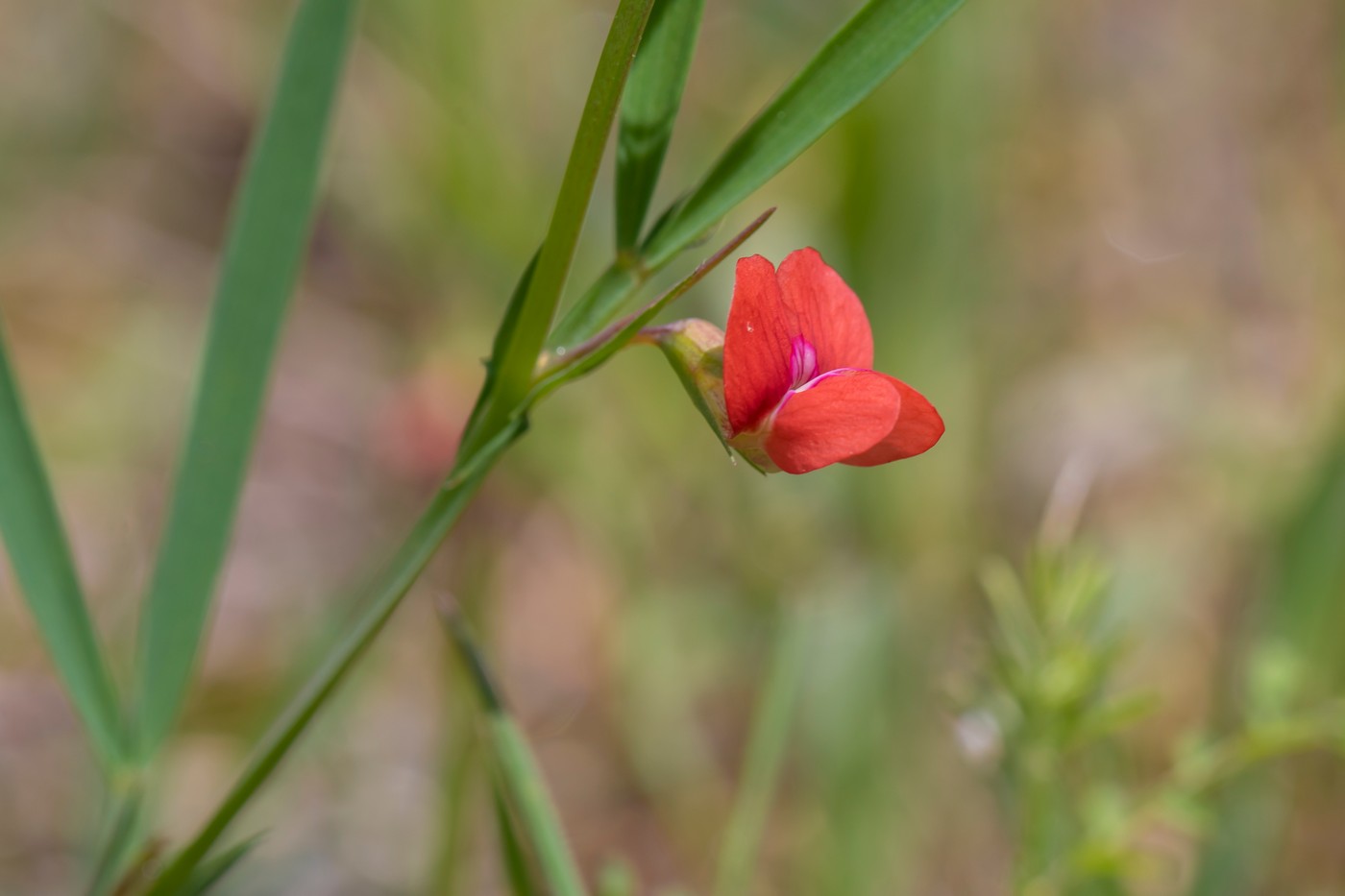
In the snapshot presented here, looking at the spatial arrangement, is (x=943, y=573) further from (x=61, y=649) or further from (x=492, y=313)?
(x=61, y=649)

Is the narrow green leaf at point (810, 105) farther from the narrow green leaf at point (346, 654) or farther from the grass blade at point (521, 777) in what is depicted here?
the grass blade at point (521, 777)

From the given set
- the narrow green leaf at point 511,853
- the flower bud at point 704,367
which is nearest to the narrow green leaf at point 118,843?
the narrow green leaf at point 511,853

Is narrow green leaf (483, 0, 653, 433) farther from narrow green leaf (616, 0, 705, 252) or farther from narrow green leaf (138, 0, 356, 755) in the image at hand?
narrow green leaf (138, 0, 356, 755)

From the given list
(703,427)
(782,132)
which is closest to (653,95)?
(782,132)

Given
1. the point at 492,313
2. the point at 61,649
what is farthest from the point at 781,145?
the point at 492,313

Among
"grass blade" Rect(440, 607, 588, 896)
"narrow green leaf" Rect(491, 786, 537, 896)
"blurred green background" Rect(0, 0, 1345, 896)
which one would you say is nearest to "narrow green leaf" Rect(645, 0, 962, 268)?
"grass blade" Rect(440, 607, 588, 896)
